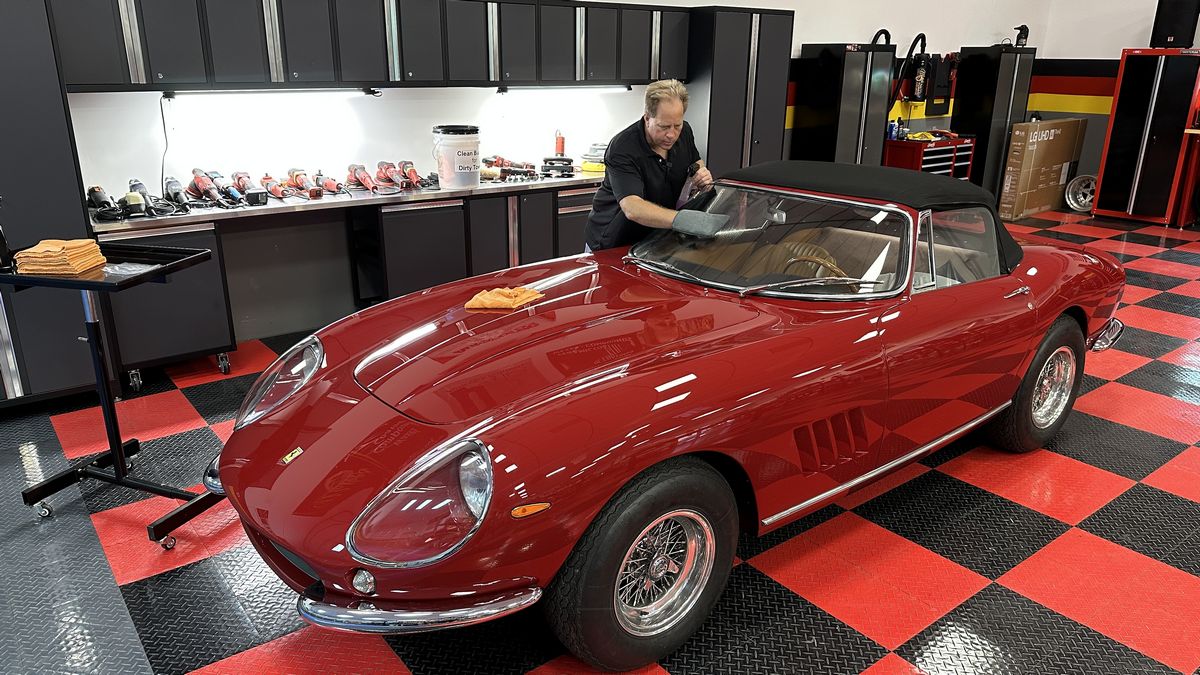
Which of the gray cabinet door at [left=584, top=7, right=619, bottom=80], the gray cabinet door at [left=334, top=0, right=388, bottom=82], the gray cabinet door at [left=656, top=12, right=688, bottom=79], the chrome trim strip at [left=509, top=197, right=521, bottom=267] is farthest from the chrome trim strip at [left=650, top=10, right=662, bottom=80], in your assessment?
the gray cabinet door at [left=334, top=0, right=388, bottom=82]

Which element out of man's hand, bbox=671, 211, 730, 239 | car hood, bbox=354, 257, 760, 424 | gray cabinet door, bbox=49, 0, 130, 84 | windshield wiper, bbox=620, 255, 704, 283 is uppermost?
gray cabinet door, bbox=49, 0, 130, 84

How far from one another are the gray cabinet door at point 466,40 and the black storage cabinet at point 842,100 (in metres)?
3.62

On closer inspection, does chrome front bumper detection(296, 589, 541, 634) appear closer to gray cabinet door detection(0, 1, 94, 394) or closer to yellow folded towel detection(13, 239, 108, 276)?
yellow folded towel detection(13, 239, 108, 276)

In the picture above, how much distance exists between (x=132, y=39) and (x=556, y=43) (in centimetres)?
269

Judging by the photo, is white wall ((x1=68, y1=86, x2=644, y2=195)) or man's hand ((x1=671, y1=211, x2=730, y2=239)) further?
white wall ((x1=68, y1=86, x2=644, y2=195))

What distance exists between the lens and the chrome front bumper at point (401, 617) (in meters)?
1.78

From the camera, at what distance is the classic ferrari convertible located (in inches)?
71.6

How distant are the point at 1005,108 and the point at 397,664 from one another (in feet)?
30.5

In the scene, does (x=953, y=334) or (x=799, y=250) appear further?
(x=799, y=250)

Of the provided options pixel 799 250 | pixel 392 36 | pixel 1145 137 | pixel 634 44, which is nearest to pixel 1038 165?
pixel 1145 137

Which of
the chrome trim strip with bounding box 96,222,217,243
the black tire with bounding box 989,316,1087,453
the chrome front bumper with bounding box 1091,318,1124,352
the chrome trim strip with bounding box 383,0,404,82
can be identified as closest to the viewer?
the black tire with bounding box 989,316,1087,453

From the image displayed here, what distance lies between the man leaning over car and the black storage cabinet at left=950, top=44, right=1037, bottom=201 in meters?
6.69

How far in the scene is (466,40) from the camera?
533 cm

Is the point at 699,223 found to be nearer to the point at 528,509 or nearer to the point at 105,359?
the point at 528,509
